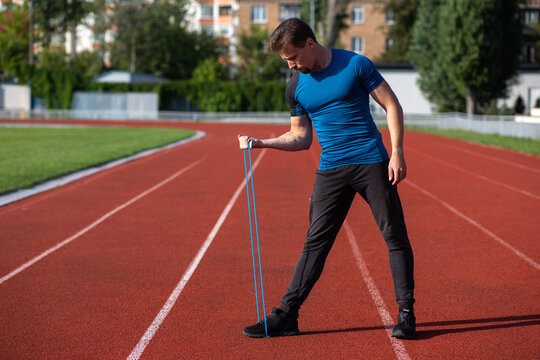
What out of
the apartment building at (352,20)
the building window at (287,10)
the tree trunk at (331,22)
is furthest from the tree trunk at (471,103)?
the building window at (287,10)

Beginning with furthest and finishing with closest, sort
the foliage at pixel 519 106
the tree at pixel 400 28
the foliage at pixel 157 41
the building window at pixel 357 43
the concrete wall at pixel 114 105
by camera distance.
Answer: the foliage at pixel 157 41
the building window at pixel 357 43
the tree at pixel 400 28
the concrete wall at pixel 114 105
the foliage at pixel 519 106

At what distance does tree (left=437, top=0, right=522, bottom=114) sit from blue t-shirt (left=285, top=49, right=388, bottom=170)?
33.6 meters

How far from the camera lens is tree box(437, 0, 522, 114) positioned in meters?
35.8

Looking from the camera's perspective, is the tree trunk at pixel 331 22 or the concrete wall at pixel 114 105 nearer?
the tree trunk at pixel 331 22

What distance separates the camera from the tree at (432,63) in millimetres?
40219

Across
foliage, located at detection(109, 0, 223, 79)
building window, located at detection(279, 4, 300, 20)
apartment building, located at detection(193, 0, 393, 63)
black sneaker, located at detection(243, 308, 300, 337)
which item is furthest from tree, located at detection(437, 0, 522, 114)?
foliage, located at detection(109, 0, 223, 79)

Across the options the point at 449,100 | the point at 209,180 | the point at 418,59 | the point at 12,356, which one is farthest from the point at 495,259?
the point at 418,59

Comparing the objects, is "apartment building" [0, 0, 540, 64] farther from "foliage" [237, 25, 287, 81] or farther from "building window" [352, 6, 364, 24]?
"foliage" [237, 25, 287, 81]

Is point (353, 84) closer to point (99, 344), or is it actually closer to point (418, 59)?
point (99, 344)

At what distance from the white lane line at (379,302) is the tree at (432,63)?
3303 cm

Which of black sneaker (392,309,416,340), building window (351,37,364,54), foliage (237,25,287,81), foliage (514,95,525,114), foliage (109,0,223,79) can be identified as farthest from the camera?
foliage (109,0,223,79)

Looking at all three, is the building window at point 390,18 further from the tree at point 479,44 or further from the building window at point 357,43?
the tree at point 479,44

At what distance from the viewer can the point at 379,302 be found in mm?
5457

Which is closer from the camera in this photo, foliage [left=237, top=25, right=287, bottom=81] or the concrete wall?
the concrete wall
